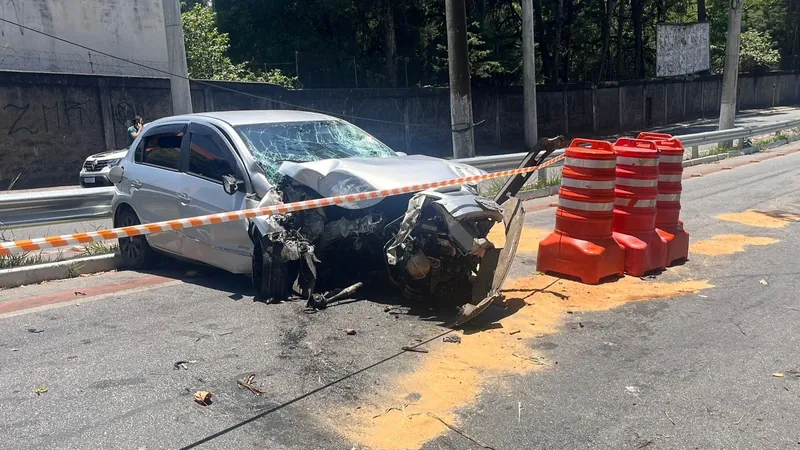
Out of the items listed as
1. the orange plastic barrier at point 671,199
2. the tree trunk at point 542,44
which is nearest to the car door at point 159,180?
the orange plastic barrier at point 671,199

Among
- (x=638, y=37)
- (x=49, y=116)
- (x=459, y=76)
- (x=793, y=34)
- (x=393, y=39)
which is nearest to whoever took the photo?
(x=459, y=76)


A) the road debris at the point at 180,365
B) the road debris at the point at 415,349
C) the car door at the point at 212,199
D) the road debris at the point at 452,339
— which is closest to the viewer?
the road debris at the point at 180,365

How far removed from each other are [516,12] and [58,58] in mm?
20694

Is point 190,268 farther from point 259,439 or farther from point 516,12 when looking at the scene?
point 516,12

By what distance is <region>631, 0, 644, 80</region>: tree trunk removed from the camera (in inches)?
1507

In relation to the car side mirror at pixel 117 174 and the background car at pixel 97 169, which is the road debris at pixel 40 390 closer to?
the car side mirror at pixel 117 174

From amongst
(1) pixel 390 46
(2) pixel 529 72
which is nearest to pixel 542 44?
(1) pixel 390 46

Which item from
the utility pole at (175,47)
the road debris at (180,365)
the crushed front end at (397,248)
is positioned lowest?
the road debris at (180,365)

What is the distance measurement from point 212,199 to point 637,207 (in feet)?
14.5

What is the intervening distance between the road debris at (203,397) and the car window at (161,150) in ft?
12.0

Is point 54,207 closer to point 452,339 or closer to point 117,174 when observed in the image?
point 117,174

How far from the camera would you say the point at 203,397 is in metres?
4.35

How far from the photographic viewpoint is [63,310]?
634 cm

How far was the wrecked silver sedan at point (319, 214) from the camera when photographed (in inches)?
230
